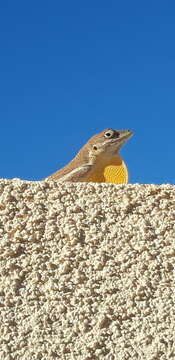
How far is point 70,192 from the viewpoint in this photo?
93.9 inches

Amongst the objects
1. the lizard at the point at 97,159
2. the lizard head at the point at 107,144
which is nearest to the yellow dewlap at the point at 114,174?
the lizard at the point at 97,159

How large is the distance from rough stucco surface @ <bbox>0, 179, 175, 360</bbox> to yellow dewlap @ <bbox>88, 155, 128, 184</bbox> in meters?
2.38

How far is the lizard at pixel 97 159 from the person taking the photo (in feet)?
19.0

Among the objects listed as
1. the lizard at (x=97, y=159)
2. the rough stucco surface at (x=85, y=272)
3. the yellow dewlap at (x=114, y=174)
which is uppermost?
the lizard at (x=97, y=159)

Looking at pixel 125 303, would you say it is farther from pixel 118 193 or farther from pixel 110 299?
pixel 118 193

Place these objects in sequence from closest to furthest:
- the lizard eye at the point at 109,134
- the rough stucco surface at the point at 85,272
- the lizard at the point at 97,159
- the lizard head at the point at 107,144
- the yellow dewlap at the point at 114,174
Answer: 1. the rough stucco surface at the point at 85,272
2. the yellow dewlap at the point at 114,174
3. the lizard at the point at 97,159
4. the lizard head at the point at 107,144
5. the lizard eye at the point at 109,134

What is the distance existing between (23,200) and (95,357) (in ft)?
1.68

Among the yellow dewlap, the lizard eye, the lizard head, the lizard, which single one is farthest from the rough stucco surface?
the lizard eye

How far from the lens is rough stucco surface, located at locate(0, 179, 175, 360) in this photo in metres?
2.23

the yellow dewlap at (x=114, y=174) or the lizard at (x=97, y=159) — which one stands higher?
the lizard at (x=97, y=159)

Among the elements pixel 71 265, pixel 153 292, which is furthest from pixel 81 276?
pixel 153 292

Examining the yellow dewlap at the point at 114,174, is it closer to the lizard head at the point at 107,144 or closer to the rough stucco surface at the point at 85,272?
the lizard head at the point at 107,144

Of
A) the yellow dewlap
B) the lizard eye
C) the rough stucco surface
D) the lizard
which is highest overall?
the lizard eye

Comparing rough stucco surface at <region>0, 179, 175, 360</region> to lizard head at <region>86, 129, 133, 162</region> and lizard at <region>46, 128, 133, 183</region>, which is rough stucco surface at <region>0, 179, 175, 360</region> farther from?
lizard head at <region>86, 129, 133, 162</region>
